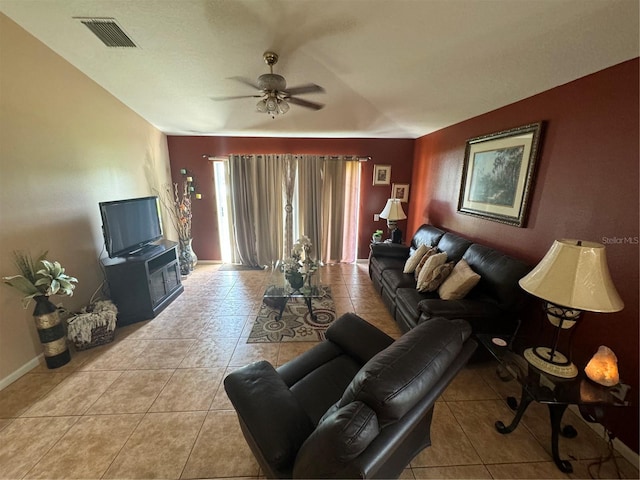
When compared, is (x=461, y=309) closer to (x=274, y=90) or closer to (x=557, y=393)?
(x=557, y=393)

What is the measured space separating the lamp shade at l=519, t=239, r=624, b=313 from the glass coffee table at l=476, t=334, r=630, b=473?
501mm

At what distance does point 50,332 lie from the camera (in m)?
2.11

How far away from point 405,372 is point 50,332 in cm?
288

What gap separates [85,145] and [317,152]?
3156 mm

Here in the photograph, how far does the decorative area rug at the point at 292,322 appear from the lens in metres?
2.64

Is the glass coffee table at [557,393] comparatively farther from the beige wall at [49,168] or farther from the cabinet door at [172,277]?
the beige wall at [49,168]

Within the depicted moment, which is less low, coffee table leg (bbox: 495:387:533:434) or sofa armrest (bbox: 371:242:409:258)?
sofa armrest (bbox: 371:242:409:258)

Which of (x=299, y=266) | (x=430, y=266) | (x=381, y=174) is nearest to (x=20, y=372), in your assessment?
(x=299, y=266)

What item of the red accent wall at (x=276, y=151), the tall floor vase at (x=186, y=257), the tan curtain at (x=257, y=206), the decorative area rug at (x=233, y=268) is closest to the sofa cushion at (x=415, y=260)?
the red accent wall at (x=276, y=151)

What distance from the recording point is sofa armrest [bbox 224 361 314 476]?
3.24 feet

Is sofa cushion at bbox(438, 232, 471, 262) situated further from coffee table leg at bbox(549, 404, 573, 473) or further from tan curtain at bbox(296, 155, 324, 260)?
tan curtain at bbox(296, 155, 324, 260)

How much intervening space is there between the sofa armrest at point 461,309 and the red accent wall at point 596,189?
0.51 meters

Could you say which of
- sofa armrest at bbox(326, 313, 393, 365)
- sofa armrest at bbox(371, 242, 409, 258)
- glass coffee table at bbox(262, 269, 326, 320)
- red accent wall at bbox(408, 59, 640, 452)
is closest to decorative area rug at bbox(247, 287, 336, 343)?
glass coffee table at bbox(262, 269, 326, 320)

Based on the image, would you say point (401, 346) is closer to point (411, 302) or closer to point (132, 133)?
point (411, 302)
